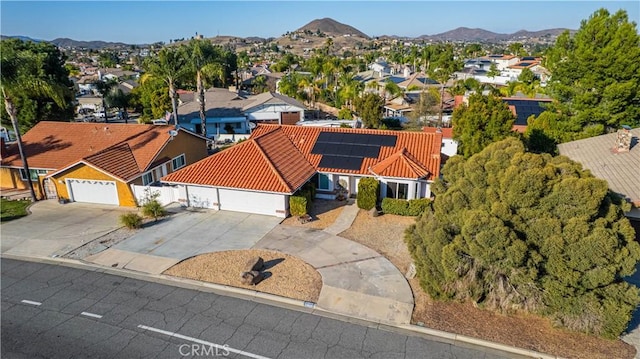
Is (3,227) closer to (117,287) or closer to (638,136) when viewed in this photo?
(117,287)

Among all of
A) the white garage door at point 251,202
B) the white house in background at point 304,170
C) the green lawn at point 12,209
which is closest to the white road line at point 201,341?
the white house in background at point 304,170

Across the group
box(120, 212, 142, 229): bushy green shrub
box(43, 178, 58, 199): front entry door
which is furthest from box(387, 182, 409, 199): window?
box(43, 178, 58, 199): front entry door

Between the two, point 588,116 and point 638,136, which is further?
point 588,116

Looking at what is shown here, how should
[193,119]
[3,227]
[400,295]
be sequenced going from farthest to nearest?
[193,119]
[3,227]
[400,295]

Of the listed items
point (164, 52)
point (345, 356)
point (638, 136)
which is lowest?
point (345, 356)

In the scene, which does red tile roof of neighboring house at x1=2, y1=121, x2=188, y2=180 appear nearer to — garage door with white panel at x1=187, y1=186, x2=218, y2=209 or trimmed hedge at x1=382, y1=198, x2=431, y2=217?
garage door with white panel at x1=187, y1=186, x2=218, y2=209

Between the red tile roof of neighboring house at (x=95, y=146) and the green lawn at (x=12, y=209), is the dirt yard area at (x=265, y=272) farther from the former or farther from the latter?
the green lawn at (x=12, y=209)

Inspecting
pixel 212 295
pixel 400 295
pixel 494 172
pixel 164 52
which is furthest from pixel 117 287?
pixel 164 52
